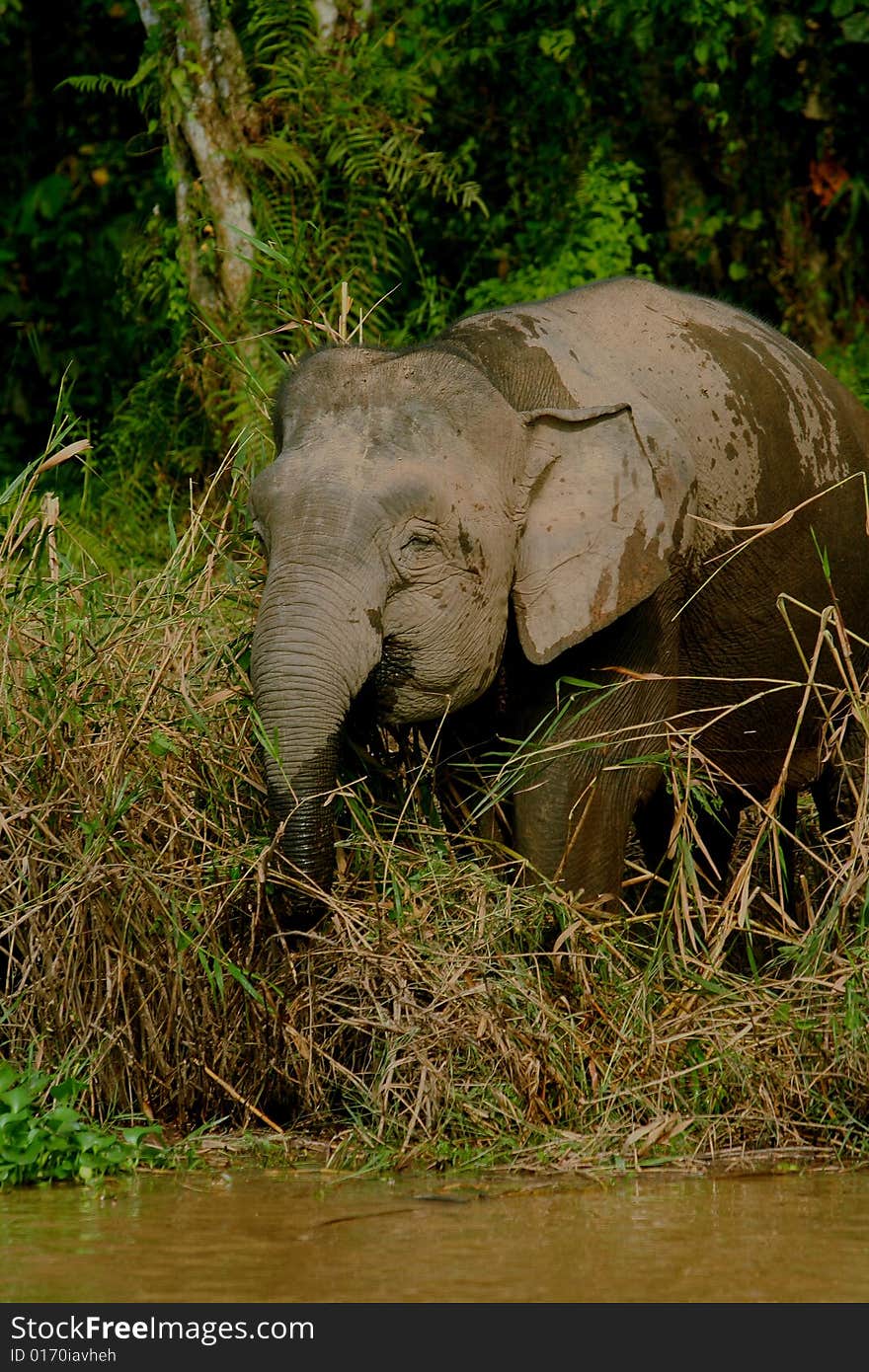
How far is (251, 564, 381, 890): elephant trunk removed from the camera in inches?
198

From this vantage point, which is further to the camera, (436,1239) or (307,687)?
(307,687)

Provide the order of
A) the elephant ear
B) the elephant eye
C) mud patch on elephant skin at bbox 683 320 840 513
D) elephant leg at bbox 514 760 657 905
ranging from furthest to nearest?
mud patch on elephant skin at bbox 683 320 840 513 → elephant leg at bbox 514 760 657 905 → the elephant ear → the elephant eye

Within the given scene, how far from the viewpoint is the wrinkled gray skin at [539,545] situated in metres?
5.19

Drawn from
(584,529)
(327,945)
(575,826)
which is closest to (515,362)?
(584,529)

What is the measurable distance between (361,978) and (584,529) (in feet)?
4.23

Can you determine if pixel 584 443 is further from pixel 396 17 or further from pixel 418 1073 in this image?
pixel 396 17

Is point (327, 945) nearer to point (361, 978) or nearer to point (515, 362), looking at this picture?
point (361, 978)

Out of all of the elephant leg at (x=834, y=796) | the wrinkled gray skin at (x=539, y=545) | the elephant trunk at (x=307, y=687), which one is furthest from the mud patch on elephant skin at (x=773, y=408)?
the elephant trunk at (x=307, y=687)

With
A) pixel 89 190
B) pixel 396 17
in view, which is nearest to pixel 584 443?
pixel 396 17

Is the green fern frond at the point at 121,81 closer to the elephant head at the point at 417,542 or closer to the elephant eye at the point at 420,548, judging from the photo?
the elephant head at the point at 417,542

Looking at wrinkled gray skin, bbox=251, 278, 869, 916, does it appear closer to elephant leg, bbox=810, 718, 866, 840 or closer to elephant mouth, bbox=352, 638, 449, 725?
elephant mouth, bbox=352, 638, 449, 725

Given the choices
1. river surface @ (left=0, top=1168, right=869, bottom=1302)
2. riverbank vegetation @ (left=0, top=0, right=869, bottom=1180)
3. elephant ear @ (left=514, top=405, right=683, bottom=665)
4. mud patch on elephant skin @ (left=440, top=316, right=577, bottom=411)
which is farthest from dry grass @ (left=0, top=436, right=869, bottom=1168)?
mud patch on elephant skin @ (left=440, top=316, right=577, bottom=411)

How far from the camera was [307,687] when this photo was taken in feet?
16.5

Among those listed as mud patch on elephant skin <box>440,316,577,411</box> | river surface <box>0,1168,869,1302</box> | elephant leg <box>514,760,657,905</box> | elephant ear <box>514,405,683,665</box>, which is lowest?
river surface <box>0,1168,869,1302</box>
